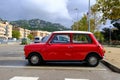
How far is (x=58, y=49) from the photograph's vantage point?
15898 millimetres

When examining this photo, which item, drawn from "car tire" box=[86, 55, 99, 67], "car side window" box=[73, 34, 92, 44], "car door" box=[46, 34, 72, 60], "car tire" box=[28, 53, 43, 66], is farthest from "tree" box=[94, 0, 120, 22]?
"car tire" box=[28, 53, 43, 66]

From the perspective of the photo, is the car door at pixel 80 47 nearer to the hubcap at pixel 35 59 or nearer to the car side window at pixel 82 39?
the car side window at pixel 82 39

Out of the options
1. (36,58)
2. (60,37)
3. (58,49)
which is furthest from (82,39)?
(36,58)

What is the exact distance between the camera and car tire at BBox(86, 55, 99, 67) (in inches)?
635

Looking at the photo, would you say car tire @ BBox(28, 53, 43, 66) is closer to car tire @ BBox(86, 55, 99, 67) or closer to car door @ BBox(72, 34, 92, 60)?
car door @ BBox(72, 34, 92, 60)

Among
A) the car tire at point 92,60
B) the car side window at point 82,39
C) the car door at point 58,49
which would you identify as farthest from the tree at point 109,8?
the car door at point 58,49

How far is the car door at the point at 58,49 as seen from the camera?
627 inches

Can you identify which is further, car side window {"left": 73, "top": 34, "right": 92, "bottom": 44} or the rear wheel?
car side window {"left": 73, "top": 34, "right": 92, "bottom": 44}

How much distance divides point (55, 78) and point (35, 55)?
476 cm

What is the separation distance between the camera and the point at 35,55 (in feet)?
53.1

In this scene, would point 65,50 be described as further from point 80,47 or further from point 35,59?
point 35,59

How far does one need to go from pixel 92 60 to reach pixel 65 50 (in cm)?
148

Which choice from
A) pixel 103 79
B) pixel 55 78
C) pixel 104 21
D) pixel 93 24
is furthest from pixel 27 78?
pixel 93 24

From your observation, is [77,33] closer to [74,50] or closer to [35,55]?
[74,50]
